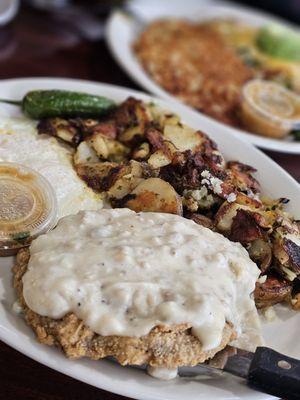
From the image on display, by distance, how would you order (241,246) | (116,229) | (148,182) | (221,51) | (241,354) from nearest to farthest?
(241,354), (116,229), (241,246), (148,182), (221,51)

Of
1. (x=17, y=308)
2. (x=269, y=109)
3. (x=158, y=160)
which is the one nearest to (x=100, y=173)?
(x=158, y=160)

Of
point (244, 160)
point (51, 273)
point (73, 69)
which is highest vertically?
point (51, 273)

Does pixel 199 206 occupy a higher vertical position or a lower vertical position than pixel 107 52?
higher

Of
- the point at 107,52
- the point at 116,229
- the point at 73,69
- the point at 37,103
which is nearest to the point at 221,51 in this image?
the point at 107,52

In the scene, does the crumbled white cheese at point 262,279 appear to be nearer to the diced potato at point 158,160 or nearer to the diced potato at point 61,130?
the diced potato at point 158,160

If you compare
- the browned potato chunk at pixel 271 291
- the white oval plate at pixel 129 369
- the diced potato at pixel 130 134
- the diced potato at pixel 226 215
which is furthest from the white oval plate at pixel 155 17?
the white oval plate at pixel 129 369

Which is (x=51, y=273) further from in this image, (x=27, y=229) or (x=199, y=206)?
(x=199, y=206)
